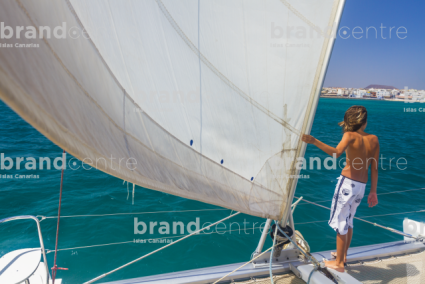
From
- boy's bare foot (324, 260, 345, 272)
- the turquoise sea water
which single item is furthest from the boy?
the turquoise sea water

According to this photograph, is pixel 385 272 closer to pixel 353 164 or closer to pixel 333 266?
pixel 333 266

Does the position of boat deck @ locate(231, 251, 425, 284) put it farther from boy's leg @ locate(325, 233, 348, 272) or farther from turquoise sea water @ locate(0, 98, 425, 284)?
turquoise sea water @ locate(0, 98, 425, 284)

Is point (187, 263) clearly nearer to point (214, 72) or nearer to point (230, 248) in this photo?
point (230, 248)

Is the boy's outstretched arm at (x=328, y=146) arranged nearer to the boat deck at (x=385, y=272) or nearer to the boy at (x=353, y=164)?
the boy at (x=353, y=164)

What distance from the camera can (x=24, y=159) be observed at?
24.0ft

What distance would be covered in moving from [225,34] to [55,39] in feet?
3.38

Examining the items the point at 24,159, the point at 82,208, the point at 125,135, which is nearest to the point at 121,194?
the point at 82,208

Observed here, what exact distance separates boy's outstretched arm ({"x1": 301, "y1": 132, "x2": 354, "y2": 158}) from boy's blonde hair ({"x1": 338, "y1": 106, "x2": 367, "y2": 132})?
0.11m

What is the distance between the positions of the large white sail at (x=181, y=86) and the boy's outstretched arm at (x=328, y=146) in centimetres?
11

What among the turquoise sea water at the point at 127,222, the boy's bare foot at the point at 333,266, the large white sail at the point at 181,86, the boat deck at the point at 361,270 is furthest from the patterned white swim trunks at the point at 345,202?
the turquoise sea water at the point at 127,222

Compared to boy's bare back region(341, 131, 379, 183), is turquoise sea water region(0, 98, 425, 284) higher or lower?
lower

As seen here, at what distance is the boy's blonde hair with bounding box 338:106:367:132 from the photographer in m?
2.02

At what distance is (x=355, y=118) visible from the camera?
2031 millimetres

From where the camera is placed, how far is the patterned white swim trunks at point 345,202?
2.08 metres
